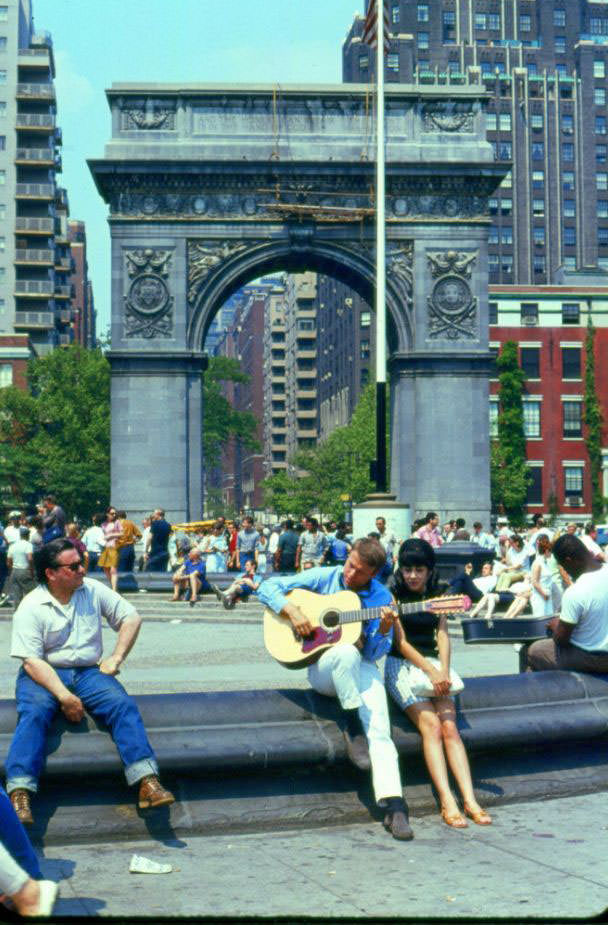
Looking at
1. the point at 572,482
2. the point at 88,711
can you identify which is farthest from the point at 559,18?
the point at 88,711

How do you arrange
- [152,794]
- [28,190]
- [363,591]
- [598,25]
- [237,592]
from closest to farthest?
1. [152,794]
2. [363,591]
3. [237,592]
4. [28,190]
5. [598,25]

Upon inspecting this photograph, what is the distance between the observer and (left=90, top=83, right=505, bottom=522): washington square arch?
137ft

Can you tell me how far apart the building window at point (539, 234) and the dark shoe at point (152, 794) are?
4236 inches

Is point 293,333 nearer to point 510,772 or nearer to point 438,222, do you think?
point 438,222

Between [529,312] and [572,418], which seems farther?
[572,418]

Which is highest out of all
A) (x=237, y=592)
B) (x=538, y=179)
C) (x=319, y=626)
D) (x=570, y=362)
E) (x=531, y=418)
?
(x=538, y=179)

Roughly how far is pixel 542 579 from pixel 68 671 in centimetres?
1241

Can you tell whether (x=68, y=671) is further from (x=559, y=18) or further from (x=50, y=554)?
(x=559, y=18)

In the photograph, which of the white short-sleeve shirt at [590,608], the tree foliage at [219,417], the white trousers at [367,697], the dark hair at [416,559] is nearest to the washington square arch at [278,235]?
the white short-sleeve shirt at [590,608]

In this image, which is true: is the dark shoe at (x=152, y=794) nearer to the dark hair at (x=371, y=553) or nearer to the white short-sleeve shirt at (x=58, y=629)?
the white short-sleeve shirt at (x=58, y=629)

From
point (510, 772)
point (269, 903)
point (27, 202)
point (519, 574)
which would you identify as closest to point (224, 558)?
point (519, 574)

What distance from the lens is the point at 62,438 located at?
70.1 metres

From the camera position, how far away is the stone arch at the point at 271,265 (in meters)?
42.1

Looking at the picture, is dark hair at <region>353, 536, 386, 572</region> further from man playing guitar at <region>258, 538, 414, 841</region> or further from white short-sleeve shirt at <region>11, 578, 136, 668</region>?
white short-sleeve shirt at <region>11, 578, 136, 668</region>
